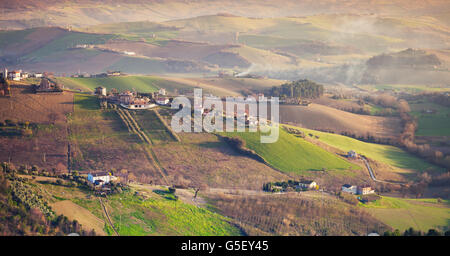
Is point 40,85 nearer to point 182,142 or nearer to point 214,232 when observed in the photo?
point 182,142

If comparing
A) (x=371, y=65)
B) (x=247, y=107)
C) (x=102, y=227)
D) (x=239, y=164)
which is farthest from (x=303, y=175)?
(x=371, y=65)

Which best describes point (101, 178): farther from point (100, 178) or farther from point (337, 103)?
point (337, 103)

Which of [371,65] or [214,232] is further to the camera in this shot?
[371,65]

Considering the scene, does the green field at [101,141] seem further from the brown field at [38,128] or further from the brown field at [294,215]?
the brown field at [294,215]

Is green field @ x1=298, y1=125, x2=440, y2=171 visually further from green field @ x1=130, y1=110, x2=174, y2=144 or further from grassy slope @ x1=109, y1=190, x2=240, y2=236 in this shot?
grassy slope @ x1=109, y1=190, x2=240, y2=236

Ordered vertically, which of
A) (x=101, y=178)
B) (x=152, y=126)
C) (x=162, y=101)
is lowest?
(x=101, y=178)

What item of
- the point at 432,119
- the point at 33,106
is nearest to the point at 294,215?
the point at 33,106

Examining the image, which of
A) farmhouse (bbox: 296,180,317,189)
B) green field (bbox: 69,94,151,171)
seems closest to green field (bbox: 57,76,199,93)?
green field (bbox: 69,94,151,171)
